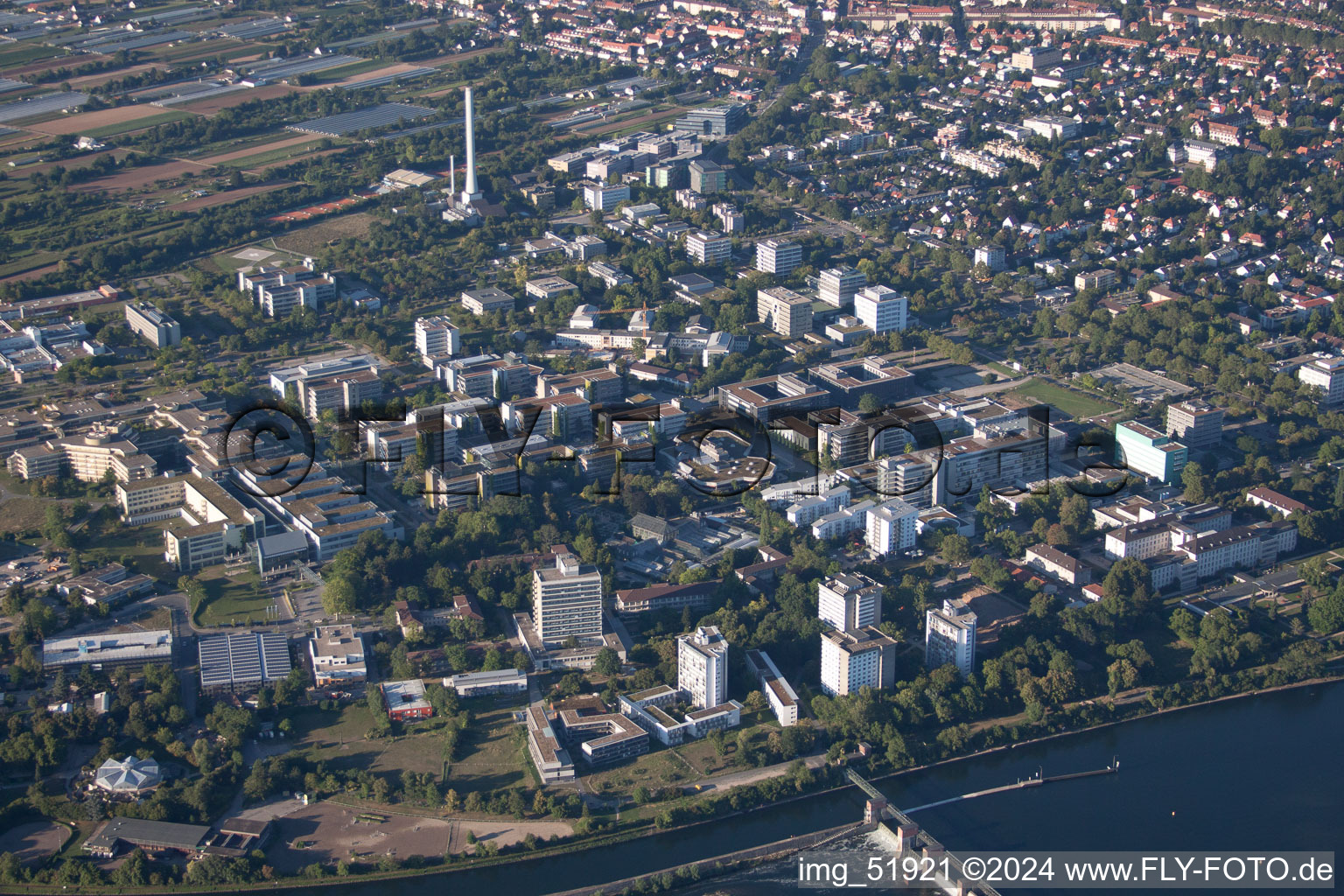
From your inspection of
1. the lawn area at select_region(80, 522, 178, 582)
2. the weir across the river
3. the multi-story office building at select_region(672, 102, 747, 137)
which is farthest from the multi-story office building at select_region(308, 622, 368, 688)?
the multi-story office building at select_region(672, 102, 747, 137)

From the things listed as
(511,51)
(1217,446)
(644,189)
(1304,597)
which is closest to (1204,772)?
(1304,597)

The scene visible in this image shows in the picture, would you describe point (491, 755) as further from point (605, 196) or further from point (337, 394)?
point (605, 196)

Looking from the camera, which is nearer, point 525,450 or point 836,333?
point 525,450

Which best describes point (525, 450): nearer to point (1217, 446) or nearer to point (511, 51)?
point (1217, 446)

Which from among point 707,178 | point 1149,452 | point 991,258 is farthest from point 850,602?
point 707,178

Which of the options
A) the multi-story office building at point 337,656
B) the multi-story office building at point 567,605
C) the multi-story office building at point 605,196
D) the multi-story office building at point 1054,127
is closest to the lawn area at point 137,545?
the multi-story office building at point 337,656
